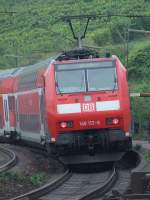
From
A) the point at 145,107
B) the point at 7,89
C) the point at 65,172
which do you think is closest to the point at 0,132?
the point at 7,89

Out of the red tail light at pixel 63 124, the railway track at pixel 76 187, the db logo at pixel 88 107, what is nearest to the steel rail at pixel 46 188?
the railway track at pixel 76 187

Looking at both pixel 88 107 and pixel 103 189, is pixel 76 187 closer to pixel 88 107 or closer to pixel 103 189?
pixel 103 189

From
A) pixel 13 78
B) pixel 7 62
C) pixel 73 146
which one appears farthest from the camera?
pixel 7 62

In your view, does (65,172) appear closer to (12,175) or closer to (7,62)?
(12,175)

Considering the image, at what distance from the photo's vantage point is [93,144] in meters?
23.2

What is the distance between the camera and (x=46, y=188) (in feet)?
64.7

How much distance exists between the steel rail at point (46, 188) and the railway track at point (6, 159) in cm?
193

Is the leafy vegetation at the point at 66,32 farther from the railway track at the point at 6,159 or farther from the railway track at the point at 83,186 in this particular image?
the railway track at the point at 83,186

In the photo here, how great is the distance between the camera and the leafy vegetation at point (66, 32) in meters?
58.2

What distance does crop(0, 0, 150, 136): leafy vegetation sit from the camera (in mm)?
58156

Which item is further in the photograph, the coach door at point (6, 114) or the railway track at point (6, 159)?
the coach door at point (6, 114)

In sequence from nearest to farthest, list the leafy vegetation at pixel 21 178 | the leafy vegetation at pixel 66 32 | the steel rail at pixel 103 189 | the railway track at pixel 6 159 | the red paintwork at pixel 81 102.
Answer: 1. the steel rail at pixel 103 189
2. the leafy vegetation at pixel 21 178
3. the red paintwork at pixel 81 102
4. the railway track at pixel 6 159
5. the leafy vegetation at pixel 66 32

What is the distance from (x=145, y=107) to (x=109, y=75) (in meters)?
22.3

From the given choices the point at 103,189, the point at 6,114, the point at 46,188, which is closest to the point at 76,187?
the point at 46,188
